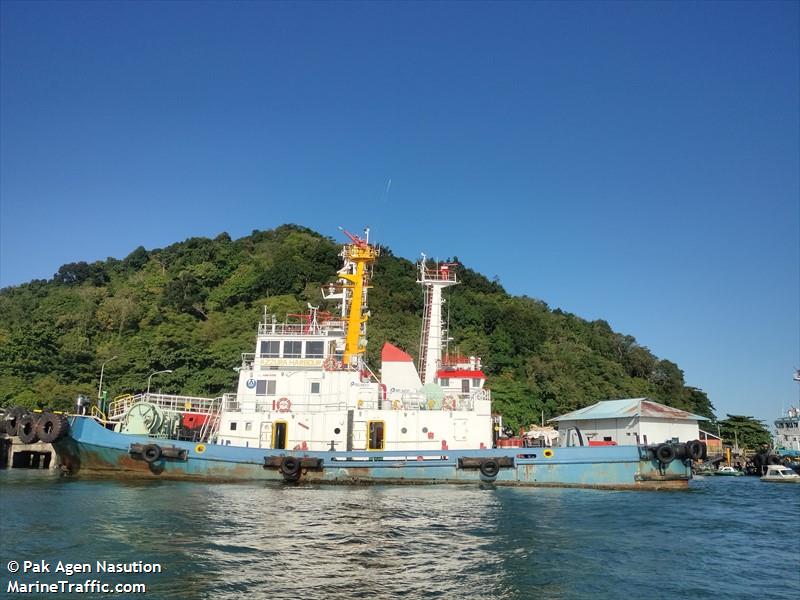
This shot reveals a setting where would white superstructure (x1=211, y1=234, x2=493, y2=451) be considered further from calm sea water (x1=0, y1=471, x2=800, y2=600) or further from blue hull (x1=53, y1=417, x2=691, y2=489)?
calm sea water (x1=0, y1=471, x2=800, y2=600)

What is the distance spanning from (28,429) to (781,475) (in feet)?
131

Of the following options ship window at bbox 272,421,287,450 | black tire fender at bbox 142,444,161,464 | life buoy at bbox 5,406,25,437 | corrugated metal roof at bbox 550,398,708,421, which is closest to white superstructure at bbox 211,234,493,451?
ship window at bbox 272,421,287,450

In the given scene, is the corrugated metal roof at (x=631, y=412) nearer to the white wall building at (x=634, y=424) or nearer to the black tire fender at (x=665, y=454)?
the white wall building at (x=634, y=424)

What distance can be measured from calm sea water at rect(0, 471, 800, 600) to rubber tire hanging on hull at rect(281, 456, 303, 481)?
4.51 feet

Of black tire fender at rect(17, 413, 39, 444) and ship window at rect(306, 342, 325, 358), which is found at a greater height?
ship window at rect(306, 342, 325, 358)

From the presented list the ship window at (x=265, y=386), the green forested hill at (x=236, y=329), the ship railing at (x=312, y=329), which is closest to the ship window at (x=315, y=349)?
the ship railing at (x=312, y=329)

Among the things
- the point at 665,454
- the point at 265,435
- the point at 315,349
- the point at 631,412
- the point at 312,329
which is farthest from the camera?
the point at 631,412

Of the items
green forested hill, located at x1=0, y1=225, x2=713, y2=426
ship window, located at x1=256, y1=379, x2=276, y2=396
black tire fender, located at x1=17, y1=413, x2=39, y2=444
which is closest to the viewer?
black tire fender, located at x1=17, y1=413, x2=39, y2=444

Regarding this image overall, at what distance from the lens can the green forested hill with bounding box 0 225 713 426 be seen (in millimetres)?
44094

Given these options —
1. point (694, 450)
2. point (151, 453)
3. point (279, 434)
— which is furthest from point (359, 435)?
point (694, 450)

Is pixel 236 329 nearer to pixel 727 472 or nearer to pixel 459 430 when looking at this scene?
pixel 459 430

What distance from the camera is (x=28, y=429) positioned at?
22328 millimetres

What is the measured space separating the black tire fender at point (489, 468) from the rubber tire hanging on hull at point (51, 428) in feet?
52.5

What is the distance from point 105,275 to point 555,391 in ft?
183
